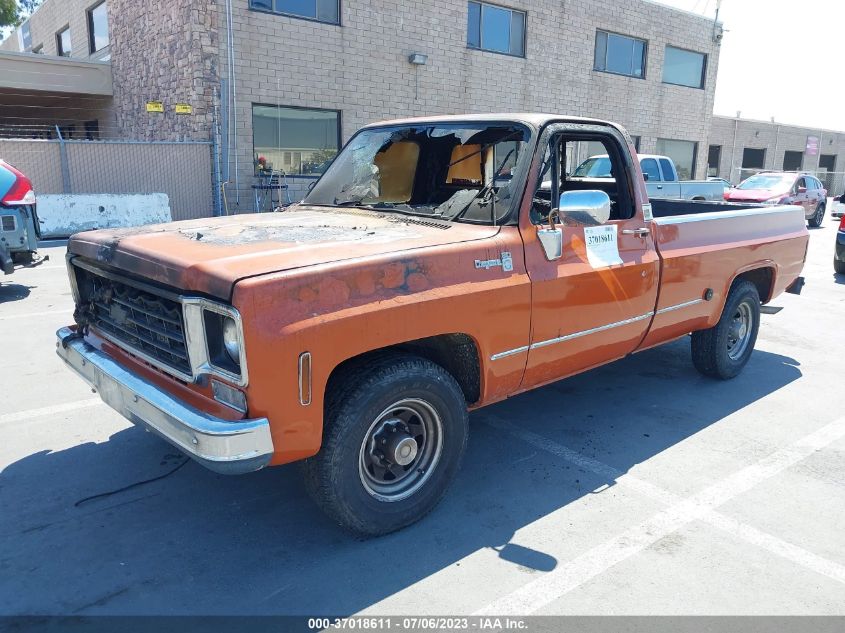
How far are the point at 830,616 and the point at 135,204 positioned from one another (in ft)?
47.9

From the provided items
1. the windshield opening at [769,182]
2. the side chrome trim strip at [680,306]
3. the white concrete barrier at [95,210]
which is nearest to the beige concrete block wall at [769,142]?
the windshield opening at [769,182]

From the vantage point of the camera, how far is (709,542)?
328 centimetres

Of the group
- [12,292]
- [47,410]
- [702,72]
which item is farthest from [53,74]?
[702,72]

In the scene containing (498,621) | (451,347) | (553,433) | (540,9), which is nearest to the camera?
(498,621)

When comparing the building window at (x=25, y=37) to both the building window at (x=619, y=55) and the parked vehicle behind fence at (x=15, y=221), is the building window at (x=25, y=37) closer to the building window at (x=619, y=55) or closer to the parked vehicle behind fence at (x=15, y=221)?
the building window at (x=619, y=55)

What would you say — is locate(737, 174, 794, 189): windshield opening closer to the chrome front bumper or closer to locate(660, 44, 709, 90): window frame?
locate(660, 44, 709, 90): window frame

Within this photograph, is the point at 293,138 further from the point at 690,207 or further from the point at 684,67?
the point at 684,67

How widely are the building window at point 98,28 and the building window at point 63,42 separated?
301cm

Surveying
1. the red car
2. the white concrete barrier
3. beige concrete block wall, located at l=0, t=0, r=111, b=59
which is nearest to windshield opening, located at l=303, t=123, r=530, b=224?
the white concrete barrier

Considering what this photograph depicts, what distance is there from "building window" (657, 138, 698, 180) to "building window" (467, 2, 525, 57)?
337 inches

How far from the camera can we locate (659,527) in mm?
3414

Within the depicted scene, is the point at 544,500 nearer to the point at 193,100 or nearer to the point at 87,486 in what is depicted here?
the point at 87,486

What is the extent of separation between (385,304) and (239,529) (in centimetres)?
141

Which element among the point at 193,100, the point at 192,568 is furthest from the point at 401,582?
the point at 193,100
